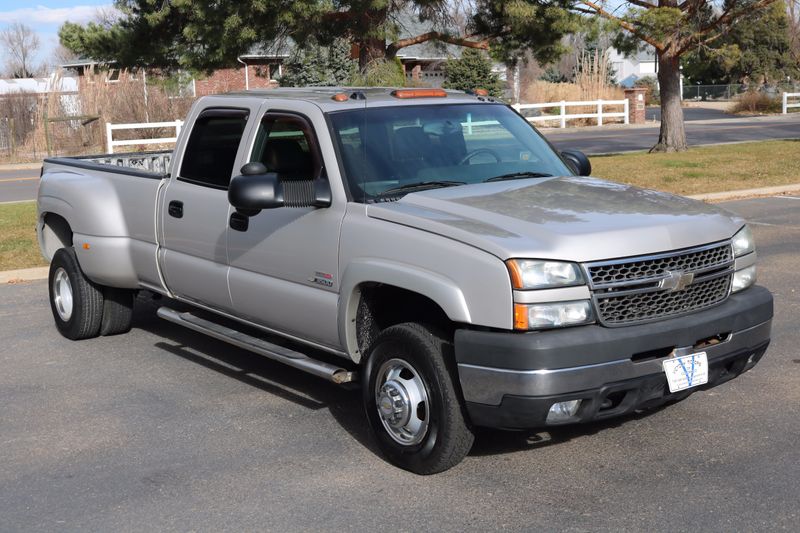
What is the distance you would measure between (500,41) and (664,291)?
2027 centimetres

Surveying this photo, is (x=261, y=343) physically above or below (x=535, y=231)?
below

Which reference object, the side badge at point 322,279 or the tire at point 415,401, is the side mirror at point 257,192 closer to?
the side badge at point 322,279

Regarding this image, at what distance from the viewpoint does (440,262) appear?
4945 millimetres

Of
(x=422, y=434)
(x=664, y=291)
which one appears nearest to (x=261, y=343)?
(x=422, y=434)

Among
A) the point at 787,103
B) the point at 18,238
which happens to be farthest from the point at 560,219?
the point at 787,103

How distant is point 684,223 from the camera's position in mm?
5145

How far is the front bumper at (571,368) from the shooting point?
4625 millimetres

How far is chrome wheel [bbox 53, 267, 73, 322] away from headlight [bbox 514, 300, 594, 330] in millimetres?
4774

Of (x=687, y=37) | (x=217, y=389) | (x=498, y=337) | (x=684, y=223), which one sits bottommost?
(x=217, y=389)

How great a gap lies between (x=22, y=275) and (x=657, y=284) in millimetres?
8031

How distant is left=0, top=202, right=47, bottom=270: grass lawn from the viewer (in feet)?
38.4

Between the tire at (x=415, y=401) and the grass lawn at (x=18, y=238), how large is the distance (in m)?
7.35

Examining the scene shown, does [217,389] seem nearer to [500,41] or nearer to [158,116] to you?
[500,41]

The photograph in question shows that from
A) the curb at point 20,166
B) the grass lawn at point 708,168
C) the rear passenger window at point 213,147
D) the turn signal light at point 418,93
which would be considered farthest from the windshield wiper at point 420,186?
the curb at point 20,166
